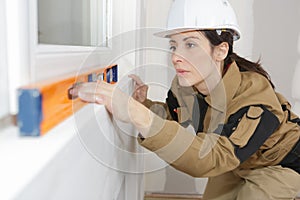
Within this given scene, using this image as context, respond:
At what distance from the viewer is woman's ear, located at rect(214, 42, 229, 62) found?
3.50 ft

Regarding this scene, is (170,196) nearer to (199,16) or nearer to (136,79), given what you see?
(136,79)

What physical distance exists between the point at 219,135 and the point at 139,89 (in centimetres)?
33

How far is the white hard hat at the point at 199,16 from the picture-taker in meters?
0.99

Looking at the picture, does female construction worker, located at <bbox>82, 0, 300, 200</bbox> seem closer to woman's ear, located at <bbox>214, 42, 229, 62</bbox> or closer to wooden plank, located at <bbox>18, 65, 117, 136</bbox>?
woman's ear, located at <bbox>214, 42, 229, 62</bbox>

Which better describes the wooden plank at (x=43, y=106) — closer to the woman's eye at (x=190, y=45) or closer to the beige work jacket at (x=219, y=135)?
the beige work jacket at (x=219, y=135)

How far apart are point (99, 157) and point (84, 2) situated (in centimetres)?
41

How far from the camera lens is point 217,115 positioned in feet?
3.55

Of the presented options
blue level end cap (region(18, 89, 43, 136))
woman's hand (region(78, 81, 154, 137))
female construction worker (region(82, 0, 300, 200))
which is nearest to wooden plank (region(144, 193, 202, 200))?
female construction worker (region(82, 0, 300, 200))

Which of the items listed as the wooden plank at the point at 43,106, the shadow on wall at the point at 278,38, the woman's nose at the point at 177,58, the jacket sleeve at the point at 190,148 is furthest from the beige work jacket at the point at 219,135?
the shadow on wall at the point at 278,38

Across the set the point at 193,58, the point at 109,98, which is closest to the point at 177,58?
the point at 193,58

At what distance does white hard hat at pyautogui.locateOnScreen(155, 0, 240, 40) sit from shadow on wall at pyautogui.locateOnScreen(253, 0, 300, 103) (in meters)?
0.83

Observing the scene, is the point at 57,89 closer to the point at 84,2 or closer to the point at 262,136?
the point at 84,2

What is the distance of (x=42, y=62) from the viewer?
1.62 ft

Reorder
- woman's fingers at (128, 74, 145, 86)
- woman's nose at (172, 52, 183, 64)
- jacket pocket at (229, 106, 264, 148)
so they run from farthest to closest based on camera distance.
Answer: woman's fingers at (128, 74, 145, 86)
woman's nose at (172, 52, 183, 64)
jacket pocket at (229, 106, 264, 148)
